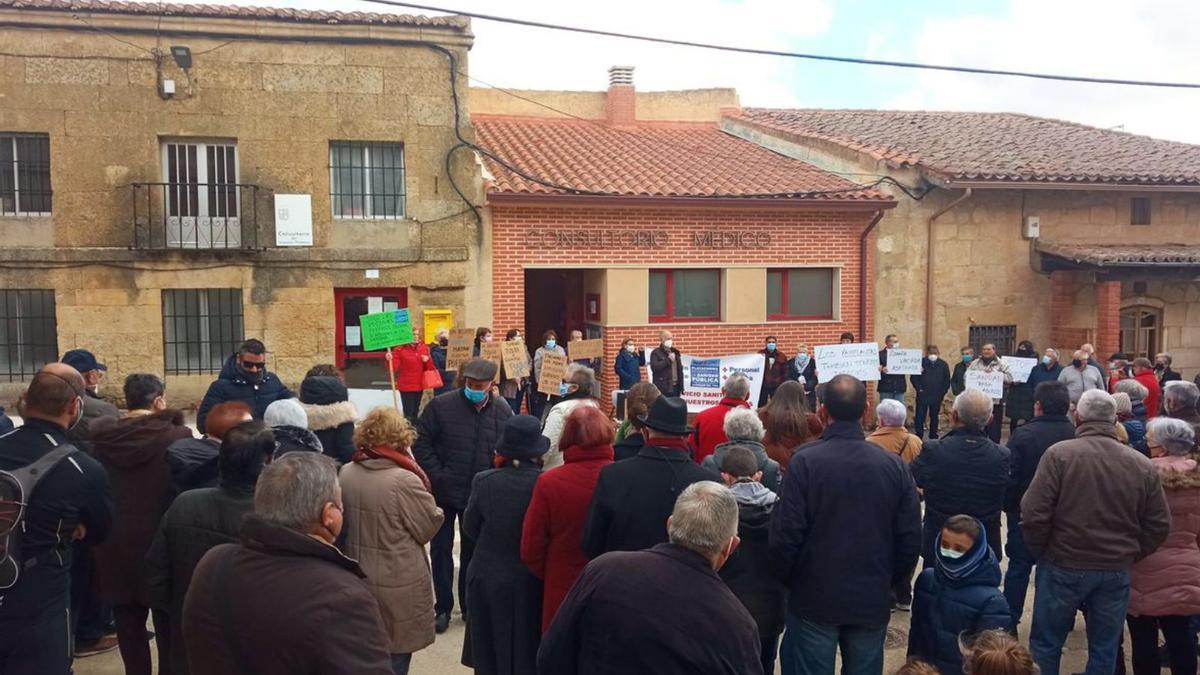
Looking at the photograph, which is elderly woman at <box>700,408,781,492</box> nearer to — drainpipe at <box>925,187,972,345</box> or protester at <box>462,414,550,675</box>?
protester at <box>462,414,550,675</box>

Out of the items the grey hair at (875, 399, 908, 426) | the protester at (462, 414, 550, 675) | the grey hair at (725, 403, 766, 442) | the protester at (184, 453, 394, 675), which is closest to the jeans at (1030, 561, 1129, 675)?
the grey hair at (875, 399, 908, 426)

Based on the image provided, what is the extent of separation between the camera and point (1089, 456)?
187 inches

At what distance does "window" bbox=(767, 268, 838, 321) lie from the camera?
16.2m

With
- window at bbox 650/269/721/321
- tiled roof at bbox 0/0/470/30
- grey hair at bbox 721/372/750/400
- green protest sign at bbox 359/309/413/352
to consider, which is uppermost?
tiled roof at bbox 0/0/470/30

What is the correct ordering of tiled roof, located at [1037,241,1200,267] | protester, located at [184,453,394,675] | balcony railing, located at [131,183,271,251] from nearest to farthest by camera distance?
protester, located at [184,453,394,675] → balcony railing, located at [131,183,271,251] → tiled roof, located at [1037,241,1200,267]

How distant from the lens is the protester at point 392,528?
14.0ft

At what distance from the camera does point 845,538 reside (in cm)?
414

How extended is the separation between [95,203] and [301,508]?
40.8 feet

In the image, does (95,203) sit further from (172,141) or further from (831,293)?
(831,293)

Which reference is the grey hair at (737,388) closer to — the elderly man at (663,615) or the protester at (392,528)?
the protester at (392,528)

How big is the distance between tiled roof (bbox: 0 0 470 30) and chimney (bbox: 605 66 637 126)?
6.65m

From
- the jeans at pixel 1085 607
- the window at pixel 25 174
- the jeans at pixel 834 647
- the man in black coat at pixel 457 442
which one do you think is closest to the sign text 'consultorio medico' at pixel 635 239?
the window at pixel 25 174

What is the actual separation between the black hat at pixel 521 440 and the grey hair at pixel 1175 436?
3355 millimetres

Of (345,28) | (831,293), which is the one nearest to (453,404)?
(345,28)
